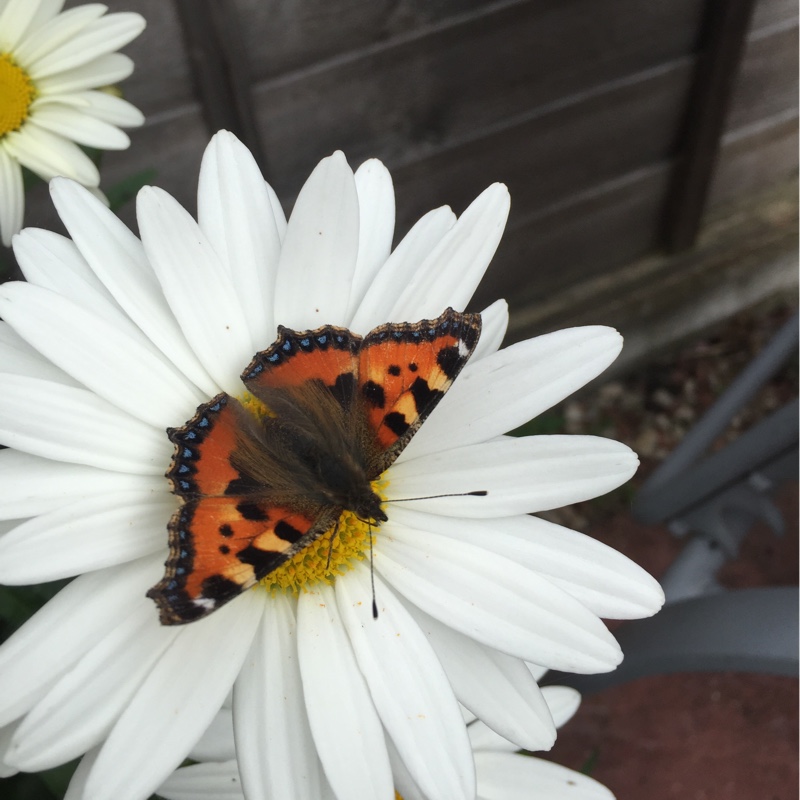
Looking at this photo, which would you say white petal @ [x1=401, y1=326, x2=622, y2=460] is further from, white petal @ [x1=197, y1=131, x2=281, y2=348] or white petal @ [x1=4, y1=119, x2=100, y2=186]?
white petal @ [x1=4, y1=119, x2=100, y2=186]

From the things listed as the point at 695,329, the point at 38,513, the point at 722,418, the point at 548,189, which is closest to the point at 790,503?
the point at 695,329

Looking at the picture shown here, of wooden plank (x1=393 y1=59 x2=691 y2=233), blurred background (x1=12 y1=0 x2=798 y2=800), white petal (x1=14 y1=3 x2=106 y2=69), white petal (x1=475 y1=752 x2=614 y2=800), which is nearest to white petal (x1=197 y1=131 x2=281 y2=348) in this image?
white petal (x1=14 y1=3 x2=106 y2=69)

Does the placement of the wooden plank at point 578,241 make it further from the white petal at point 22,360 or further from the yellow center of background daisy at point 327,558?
the white petal at point 22,360

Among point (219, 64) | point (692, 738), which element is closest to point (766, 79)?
point (219, 64)

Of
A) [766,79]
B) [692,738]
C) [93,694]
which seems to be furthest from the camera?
[766,79]

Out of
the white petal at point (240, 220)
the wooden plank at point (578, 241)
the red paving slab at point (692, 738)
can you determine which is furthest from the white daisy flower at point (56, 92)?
the red paving slab at point (692, 738)

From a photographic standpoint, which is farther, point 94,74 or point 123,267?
point 94,74

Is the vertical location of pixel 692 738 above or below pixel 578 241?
below

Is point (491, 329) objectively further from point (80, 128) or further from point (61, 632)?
point (80, 128)
